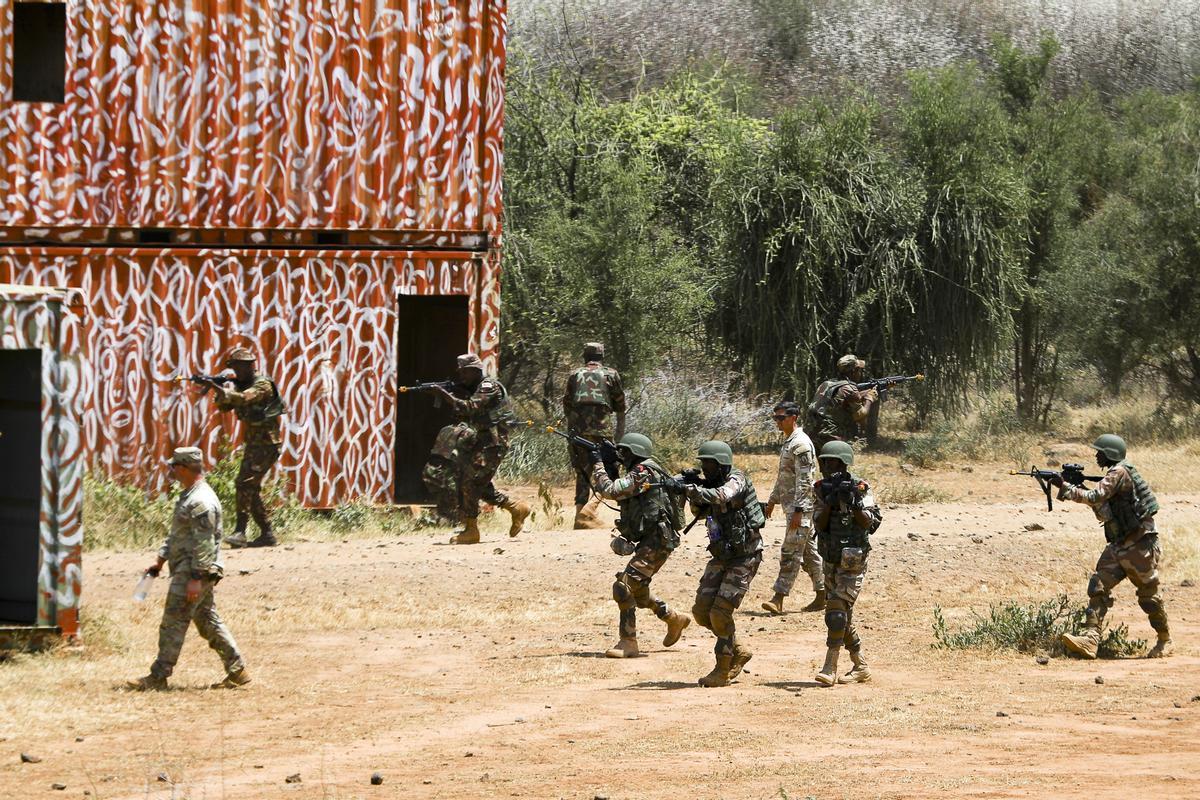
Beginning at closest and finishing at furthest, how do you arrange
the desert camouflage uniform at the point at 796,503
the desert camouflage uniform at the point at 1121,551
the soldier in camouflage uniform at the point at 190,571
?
the soldier in camouflage uniform at the point at 190,571
the desert camouflage uniform at the point at 1121,551
the desert camouflage uniform at the point at 796,503

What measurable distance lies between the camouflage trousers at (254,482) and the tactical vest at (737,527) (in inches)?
231

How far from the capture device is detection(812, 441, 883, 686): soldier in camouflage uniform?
9.70m

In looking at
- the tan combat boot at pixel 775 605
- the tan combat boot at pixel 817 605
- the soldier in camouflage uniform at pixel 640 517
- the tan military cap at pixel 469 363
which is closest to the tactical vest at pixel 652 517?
the soldier in camouflage uniform at pixel 640 517

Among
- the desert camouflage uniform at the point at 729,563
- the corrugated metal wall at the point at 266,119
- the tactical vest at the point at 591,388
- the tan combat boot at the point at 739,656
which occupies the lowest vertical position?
the tan combat boot at the point at 739,656

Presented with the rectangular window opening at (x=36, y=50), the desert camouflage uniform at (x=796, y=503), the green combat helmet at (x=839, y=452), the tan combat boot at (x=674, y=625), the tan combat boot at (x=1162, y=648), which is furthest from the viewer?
the rectangular window opening at (x=36, y=50)

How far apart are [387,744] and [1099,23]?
163 feet

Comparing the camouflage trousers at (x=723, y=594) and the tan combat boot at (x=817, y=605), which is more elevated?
the camouflage trousers at (x=723, y=594)

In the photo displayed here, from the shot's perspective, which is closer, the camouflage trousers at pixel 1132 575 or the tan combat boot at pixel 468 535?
the camouflage trousers at pixel 1132 575

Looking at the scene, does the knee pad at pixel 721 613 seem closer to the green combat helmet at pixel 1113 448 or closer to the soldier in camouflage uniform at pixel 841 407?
the green combat helmet at pixel 1113 448

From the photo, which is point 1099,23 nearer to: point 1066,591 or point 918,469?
point 918,469

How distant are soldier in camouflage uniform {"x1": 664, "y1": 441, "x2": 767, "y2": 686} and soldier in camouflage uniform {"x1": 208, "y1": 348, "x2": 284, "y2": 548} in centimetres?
568

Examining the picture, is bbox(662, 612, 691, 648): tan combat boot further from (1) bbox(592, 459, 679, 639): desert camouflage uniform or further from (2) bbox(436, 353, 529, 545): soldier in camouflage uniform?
(2) bbox(436, 353, 529, 545): soldier in camouflage uniform

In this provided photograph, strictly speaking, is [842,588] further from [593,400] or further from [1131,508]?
[593,400]

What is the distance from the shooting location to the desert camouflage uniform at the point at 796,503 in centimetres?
1193
